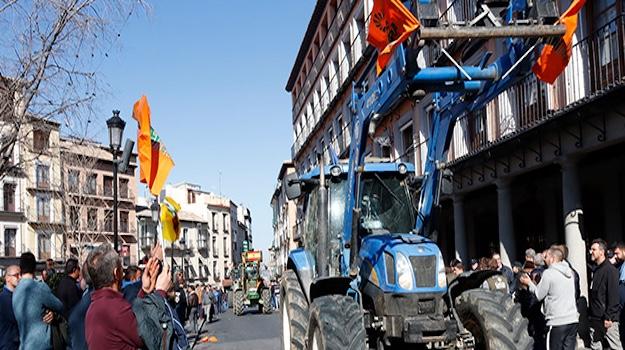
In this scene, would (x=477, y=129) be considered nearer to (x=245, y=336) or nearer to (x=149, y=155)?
(x=245, y=336)

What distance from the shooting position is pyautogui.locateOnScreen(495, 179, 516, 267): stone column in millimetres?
16578

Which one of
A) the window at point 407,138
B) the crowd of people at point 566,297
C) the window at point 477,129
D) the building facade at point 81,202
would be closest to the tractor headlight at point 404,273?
the crowd of people at point 566,297

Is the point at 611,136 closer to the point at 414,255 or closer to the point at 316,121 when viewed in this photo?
the point at 414,255

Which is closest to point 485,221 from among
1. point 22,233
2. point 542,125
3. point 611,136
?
point 542,125

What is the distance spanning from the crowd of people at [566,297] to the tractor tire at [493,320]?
1.50ft

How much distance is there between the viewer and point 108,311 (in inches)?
167

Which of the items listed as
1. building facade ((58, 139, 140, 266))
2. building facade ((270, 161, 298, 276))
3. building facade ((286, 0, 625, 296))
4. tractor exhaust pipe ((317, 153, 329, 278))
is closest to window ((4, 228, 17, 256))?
building facade ((58, 139, 140, 266))

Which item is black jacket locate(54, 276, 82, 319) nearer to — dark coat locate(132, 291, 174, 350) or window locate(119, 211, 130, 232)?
dark coat locate(132, 291, 174, 350)

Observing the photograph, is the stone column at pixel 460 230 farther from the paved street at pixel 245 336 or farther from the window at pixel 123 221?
the window at pixel 123 221

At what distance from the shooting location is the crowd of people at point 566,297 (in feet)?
28.0

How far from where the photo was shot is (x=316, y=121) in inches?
1586

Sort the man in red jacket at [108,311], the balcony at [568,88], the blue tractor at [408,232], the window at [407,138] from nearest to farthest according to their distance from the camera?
the man in red jacket at [108,311] → the blue tractor at [408,232] → the balcony at [568,88] → the window at [407,138]

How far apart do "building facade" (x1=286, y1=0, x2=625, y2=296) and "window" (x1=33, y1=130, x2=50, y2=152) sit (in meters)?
4.47

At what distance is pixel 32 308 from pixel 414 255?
139 inches
